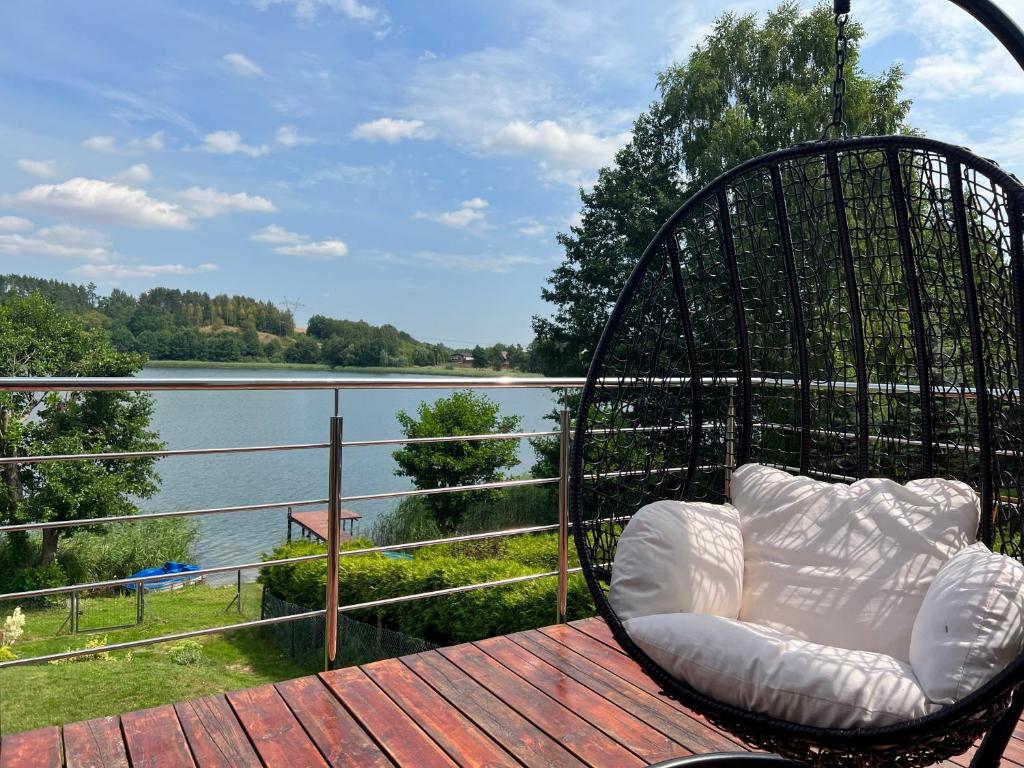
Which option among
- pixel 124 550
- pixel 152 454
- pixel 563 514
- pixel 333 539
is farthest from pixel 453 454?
pixel 152 454

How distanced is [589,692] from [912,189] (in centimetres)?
153

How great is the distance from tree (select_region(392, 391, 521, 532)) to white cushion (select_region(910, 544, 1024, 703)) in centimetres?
1227

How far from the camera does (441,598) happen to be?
533 cm

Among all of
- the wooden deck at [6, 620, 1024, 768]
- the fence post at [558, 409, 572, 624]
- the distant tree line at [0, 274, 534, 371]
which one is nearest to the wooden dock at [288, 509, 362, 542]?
the distant tree line at [0, 274, 534, 371]

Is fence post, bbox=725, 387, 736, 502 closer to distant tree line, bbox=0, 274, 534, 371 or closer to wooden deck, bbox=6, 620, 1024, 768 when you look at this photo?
wooden deck, bbox=6, 620, 1024, 768

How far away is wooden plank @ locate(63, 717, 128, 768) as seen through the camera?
1.52 metres

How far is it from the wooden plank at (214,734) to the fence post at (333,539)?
1.11 ft

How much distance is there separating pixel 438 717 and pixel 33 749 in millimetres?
912

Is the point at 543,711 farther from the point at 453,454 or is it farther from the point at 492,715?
the point at 453,454

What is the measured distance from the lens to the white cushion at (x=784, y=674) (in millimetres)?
1044

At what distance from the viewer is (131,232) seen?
1032 inches

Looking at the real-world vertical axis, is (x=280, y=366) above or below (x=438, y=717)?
above

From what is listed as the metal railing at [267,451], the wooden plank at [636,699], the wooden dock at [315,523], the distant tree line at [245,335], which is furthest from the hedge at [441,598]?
the distant tree line at [245,335]

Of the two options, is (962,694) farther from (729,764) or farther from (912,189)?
(912,189)
